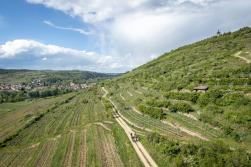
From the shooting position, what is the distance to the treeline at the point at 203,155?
91.9ft

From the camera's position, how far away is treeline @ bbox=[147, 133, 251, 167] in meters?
28.0

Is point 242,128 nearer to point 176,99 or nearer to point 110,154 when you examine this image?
point 110,154

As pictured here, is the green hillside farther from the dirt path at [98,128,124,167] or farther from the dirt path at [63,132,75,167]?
the dirt path at [63,132,75,167]

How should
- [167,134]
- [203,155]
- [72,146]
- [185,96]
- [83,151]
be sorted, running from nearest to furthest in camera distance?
1. [203,155]
2. [167,134]
3. [83,151]
4. [72,146]
5. [185,96]

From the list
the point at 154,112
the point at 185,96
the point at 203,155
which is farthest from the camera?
the point at 185,96

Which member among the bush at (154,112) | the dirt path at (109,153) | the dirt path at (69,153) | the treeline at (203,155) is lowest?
the dirt path at (69,153)

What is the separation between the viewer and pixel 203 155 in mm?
31031

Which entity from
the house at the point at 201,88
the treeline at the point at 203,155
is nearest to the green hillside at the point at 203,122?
the treeline at the point at 203,155

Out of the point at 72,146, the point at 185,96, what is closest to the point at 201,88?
the point at 185,96

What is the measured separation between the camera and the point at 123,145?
4456cm

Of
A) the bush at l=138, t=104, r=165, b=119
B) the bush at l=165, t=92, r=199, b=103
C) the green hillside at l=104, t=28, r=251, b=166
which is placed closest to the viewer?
the green hillside at l=104, t=28, r=251, b=166

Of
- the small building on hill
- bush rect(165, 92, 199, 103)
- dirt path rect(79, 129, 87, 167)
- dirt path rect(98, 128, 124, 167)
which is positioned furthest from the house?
dirt path rect(79, 129, 87, 167)

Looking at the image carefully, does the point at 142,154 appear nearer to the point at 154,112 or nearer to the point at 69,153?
the point at 69,153

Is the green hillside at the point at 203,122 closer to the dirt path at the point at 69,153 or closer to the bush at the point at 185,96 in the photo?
the bush at the point at 185,96
